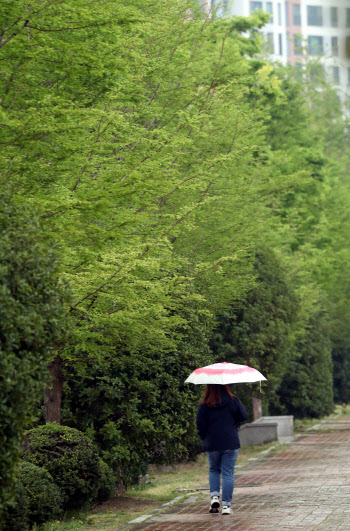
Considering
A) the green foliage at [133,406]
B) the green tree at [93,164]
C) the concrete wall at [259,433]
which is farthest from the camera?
the concrete wall at [259,433]

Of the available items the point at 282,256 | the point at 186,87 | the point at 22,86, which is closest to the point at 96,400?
the point at 22,86

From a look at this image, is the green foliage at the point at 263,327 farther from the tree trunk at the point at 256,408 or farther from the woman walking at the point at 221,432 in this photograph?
the woman walking at the point at 221,432

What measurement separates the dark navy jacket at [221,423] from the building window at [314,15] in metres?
84.2

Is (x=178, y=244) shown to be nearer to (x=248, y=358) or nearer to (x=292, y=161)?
(x=248, y=358)

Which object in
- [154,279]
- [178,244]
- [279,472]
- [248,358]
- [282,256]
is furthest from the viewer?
[282,256]

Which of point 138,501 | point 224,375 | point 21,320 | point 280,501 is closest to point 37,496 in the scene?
point 224,375

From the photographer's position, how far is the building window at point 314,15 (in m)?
89.3

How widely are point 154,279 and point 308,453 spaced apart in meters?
8.15

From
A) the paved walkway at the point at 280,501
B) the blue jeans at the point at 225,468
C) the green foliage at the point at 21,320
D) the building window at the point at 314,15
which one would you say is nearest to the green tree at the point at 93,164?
the green foliage at the point at 21,320

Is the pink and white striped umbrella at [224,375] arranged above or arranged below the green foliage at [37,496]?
above

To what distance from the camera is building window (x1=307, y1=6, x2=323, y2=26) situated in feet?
293

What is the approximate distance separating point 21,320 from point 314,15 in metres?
88.3

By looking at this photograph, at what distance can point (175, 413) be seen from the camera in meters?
13.9

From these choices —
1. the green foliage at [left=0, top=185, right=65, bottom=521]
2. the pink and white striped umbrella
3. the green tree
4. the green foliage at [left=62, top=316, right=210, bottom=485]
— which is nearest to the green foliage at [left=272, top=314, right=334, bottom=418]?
the green tree
